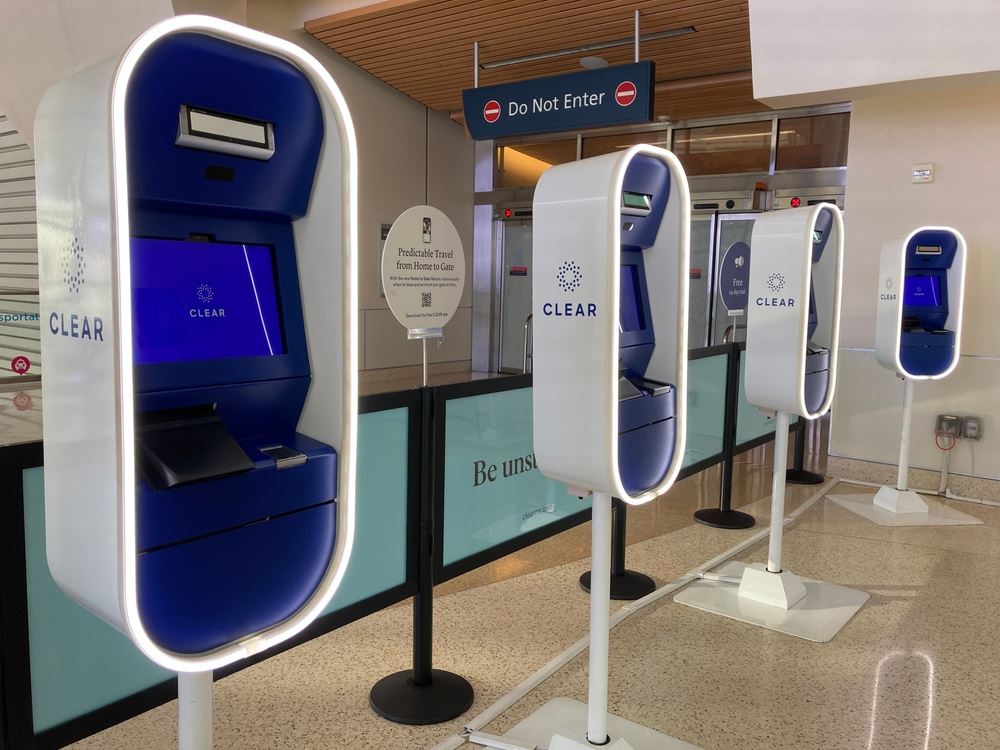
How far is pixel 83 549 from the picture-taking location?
1333 mm

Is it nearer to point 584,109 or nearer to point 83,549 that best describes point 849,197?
point 584,109

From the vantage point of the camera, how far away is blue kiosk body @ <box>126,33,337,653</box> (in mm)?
1279

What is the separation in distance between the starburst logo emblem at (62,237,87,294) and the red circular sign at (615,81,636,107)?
4777 millimetres

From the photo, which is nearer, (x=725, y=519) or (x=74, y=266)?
(x=74, y=266)

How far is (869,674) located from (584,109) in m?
4.16

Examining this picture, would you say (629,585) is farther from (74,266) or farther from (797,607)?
(74,266)

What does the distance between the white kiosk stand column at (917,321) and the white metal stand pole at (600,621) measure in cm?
367

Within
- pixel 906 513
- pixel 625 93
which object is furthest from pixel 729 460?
pixel 625 93

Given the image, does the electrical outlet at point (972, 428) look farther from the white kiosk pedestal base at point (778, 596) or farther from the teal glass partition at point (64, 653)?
the teal glass partition at point (64, 653)

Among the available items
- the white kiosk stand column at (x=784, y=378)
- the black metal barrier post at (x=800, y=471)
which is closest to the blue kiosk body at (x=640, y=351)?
the white kiosk stand column at (x=784, y=378)

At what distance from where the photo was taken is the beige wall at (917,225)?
18.2 ft

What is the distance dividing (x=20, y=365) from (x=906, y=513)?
22.1 feet

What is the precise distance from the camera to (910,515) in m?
5.22

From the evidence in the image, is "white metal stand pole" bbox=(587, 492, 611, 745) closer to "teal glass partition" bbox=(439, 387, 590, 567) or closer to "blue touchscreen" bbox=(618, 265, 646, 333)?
"blue touchscreen" bbox=(618, 265, 646, 333)
